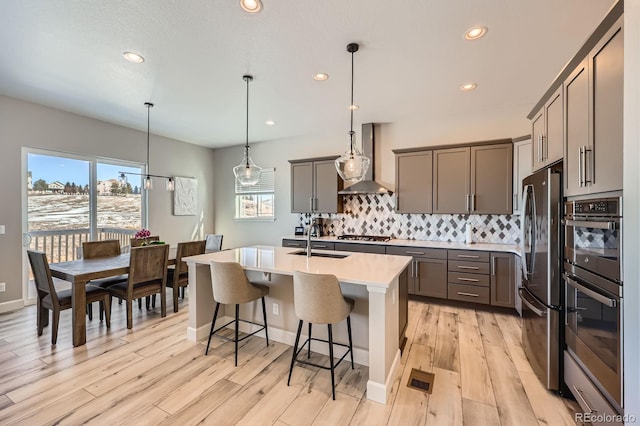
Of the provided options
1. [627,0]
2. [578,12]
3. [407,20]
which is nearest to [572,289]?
[627,0]

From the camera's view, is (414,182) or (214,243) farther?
(214,243)

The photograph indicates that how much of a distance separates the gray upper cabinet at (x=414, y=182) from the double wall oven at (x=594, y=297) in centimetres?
237

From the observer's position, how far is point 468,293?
149 inches

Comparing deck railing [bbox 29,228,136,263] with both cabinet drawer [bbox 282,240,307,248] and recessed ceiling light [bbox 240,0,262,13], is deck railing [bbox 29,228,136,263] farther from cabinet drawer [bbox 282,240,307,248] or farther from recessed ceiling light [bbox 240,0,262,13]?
recessed ceiling light [bbox 240,0,262,13]

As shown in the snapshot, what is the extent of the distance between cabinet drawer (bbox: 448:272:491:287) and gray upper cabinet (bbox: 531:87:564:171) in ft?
5.37

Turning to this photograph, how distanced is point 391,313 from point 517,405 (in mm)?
1031

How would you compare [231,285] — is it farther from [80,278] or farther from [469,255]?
[469,255]

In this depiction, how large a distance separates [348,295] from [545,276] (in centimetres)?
155

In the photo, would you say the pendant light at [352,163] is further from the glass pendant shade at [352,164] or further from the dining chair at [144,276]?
the dining chair at [144,276]

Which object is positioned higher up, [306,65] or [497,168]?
[306,65]

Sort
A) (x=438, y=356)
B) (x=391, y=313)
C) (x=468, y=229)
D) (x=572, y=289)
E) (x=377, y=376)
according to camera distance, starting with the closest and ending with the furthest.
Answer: (x=572, y=289)
(x=377, y=376)
(x=391, y=313)
(x=438, y=356)
(x=468, y=229)

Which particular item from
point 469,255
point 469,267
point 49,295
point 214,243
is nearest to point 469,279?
point 469,267

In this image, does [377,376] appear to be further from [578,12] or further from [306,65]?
[578,12]

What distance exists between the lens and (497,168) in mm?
3840
